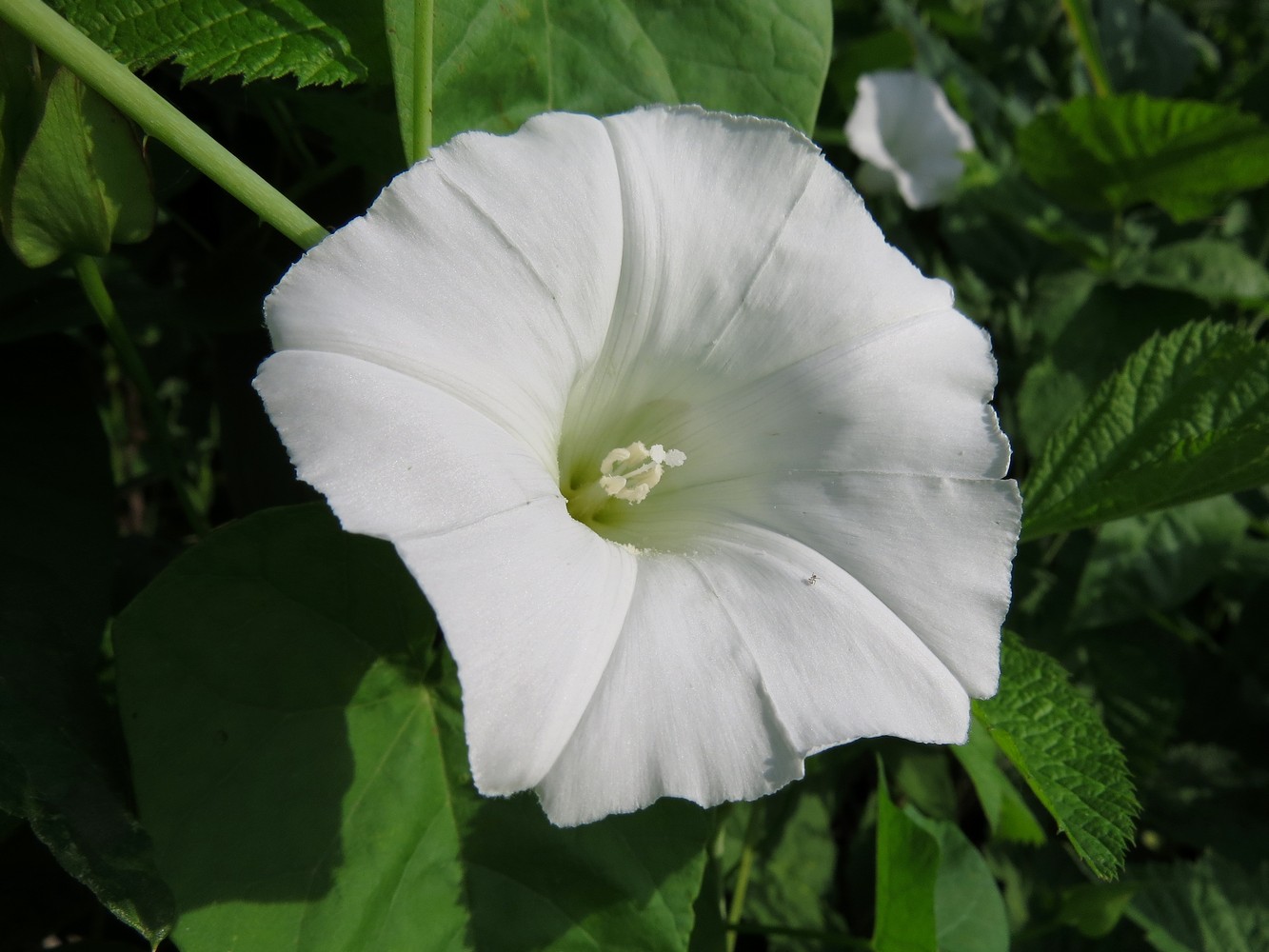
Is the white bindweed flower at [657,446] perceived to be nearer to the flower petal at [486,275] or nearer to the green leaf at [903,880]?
the flower petal at [486,275]

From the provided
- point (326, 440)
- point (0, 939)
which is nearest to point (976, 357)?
point (326, 440)

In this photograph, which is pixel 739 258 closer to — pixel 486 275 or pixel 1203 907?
pixel 486 275

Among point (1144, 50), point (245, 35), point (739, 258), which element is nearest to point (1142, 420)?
point (739, 258)

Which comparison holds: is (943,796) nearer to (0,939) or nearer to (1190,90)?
(0,939)

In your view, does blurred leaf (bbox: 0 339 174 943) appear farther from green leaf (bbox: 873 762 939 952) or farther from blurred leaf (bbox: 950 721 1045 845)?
blurred leaf (bbox: 950 721 1045 845)

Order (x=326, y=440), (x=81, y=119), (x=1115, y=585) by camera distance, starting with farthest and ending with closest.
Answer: (x=1115, y=585) → (x=81, y=119) → (x=326, y=440)

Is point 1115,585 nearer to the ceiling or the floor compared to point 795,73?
nearer to the floor

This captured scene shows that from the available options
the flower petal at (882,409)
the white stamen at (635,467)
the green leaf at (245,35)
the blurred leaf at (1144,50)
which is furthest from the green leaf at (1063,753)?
the blurred leaf at (1144,50)

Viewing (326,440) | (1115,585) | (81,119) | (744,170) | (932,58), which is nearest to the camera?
(326,440)

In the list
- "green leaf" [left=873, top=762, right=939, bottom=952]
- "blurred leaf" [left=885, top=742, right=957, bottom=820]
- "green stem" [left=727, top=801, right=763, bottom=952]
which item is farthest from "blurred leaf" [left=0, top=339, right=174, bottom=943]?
"blurred leaf" [left=885, top=742, right=957, bottom=820]
